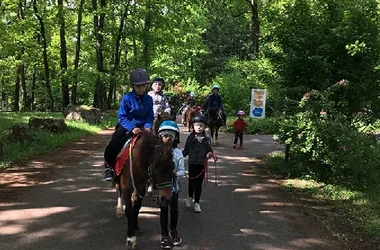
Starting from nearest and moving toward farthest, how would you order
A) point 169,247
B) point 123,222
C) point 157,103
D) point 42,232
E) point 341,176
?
point 169,247
point 42,232
point 123,222
point 157,103
point 341,176

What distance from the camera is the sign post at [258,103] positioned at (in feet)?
69.7

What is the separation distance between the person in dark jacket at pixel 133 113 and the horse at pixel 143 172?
0.54m

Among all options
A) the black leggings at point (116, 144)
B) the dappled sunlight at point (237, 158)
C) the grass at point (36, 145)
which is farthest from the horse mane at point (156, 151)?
the dappled sunlight at point (237, 158)

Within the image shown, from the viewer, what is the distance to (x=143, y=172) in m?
4.99

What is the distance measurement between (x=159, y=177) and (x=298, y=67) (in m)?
7.11

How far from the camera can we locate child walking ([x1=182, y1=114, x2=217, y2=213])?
6875 millimetres

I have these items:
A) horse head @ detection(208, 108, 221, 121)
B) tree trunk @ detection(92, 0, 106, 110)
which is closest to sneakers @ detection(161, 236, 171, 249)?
horse head @ detection(208, 108, 221, 121)

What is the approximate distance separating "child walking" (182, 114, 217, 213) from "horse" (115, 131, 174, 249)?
175cm

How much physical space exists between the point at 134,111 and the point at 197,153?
1602 mm

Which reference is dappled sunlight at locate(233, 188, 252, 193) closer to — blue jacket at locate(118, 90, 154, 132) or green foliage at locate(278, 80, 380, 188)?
green foliage at locate(278, 80, 380, 188)

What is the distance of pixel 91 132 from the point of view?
18781 mm

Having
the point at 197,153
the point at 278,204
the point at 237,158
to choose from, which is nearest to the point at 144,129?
the point at 197,153

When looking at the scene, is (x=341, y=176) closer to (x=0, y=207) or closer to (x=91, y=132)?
(x=0, y=207)

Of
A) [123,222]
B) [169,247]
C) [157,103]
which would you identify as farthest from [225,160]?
[169,247]
